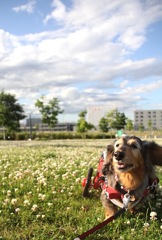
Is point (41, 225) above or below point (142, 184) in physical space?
below

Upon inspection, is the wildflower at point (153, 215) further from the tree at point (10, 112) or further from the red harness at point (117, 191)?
the tree at point (10, 112)

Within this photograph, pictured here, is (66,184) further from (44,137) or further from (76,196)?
(44,137)

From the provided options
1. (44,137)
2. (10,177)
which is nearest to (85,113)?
(44,137)

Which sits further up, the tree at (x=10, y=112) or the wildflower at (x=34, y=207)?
the tree at (x=10, y=112)

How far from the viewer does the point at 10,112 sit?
3462 cm

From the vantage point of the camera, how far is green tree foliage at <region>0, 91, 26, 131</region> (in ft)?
112

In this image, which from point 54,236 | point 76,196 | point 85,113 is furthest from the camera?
point 85,113

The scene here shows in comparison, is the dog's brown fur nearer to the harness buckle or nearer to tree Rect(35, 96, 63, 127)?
the harness buckle

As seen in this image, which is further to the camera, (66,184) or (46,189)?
(66,184)

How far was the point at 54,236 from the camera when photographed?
3.54 metres

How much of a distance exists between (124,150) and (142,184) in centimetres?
71

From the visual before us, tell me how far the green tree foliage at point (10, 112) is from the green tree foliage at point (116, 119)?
1108 inches

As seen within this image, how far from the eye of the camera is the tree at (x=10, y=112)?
34.2 m

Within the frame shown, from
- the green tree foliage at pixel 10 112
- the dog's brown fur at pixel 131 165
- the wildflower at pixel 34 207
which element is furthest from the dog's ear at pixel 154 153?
the green tree foliage at pixel 10 112
